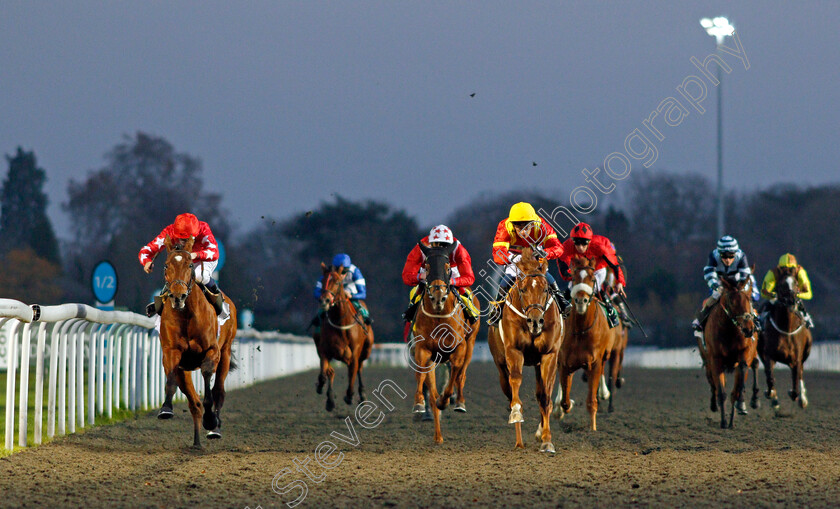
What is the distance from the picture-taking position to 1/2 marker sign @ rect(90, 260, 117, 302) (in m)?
11.5

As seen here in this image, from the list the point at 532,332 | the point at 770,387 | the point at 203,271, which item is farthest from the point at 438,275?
the point at 770,387

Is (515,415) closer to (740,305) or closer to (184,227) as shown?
(184,227)

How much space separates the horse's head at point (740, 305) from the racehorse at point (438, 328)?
9.51ft

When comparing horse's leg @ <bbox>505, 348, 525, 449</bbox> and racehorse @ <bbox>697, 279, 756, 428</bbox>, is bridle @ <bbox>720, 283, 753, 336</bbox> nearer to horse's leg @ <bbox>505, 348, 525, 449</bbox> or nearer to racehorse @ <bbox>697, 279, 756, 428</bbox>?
racehorse @ <bbox>697, 279, 756, 428</bbox>

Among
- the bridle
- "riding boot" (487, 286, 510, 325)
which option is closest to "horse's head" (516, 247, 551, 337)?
"riding boot" (487, 286, 510, 325)

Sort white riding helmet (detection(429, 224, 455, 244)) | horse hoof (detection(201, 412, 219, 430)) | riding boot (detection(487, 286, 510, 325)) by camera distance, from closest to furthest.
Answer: horse hoof (detection(201, 412, 219, 430)), riding boot (detection(487, 286, 510, 325)), white riding helmet (detection(429, 224, 455, 244))

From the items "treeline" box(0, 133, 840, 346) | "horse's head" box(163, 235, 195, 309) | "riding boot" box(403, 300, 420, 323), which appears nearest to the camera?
"horse's head" box(163, 235, 195, 309)

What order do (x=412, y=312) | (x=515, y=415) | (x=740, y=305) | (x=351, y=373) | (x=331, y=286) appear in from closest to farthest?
(x=515, y=415)
(x=412, y=312)
(x=740, y=305)
(x=331, y=286)
(x=351, y=373)

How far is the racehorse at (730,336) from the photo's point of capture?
423 inches

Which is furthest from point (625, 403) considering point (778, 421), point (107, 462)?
point (107, 462)

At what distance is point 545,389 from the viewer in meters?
8.65

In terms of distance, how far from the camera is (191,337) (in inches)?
334

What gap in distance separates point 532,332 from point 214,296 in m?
2.74

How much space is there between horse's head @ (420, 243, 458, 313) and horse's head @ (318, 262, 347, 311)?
405cm
